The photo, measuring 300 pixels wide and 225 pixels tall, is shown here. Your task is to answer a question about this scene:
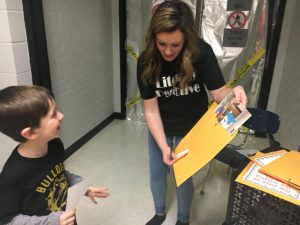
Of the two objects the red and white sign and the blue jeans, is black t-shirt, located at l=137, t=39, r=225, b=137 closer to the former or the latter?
the blue jeans

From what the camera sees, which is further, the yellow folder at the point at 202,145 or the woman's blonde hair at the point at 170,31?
the woman's blonde hair at the point at 170,31

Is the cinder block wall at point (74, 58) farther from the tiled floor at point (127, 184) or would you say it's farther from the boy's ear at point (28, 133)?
the boy's ear at point (28, 133)

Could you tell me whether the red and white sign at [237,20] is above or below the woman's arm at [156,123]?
above

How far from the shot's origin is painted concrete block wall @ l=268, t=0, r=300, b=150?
7.04ft

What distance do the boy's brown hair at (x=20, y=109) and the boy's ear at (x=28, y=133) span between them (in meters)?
0.01

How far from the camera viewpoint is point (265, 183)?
68cm

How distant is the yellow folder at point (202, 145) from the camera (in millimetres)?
755

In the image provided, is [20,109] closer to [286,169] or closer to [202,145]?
[202,145]

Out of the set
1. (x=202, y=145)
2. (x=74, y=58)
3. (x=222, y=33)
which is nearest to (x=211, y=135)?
(x=202, y=145)

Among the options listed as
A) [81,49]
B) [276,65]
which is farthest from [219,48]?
[81,49]

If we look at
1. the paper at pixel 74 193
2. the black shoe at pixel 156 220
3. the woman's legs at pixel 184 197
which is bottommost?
the black shoe at pixel 156 220

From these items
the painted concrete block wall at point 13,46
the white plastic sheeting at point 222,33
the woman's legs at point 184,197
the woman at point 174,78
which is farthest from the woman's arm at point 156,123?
the white plastic sheeting at point 222,33

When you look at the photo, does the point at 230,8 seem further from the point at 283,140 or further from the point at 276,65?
the point at 283,140

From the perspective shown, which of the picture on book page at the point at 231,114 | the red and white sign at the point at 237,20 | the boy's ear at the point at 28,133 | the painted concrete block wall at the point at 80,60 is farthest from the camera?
the red and white sign at the point at 237,20
